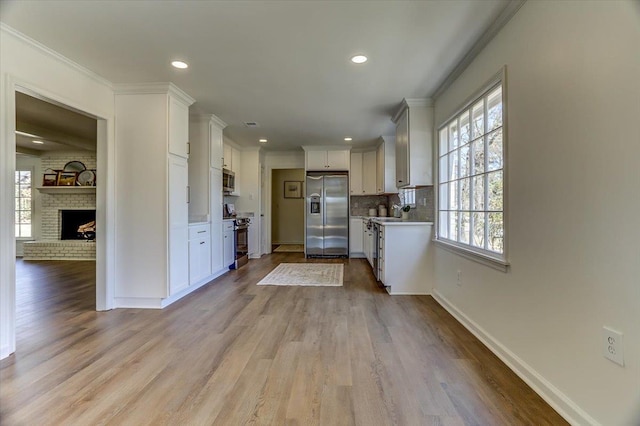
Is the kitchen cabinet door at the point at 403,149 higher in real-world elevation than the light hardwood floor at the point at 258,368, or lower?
higher

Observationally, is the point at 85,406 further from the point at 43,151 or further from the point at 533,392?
the point at 43,151

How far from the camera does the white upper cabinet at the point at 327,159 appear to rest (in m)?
6.84

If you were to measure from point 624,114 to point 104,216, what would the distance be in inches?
163

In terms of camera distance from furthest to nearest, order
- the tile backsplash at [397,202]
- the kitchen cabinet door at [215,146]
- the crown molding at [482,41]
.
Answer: the kitchen cabinet door at [215,146] → the tile backsplash at [397,202] → the crown molding at [482,41]

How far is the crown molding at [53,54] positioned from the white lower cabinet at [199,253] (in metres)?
1.85


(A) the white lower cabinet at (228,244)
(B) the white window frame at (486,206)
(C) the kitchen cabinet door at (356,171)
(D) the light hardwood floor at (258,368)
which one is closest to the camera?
(D) the light hardwood floor at (258,368)

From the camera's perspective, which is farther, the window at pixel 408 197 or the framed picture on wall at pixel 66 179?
the framed picture on wall at pixel 66 179

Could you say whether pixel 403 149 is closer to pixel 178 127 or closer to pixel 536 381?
pixel 178 127

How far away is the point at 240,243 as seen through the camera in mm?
Result: 5910

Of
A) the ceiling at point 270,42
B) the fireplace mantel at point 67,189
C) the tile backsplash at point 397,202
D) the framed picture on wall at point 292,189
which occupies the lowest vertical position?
the tile backsplash at point 397,202

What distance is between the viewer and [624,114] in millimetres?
1273

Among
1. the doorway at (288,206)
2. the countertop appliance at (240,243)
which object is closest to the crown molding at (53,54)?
the countertop appliance at (240,243)

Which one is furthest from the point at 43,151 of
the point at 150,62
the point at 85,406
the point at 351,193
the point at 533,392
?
the point at 533,392

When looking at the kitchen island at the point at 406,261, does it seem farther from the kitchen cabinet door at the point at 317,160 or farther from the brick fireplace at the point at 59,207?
the brick fireplace at the point at 59,207
